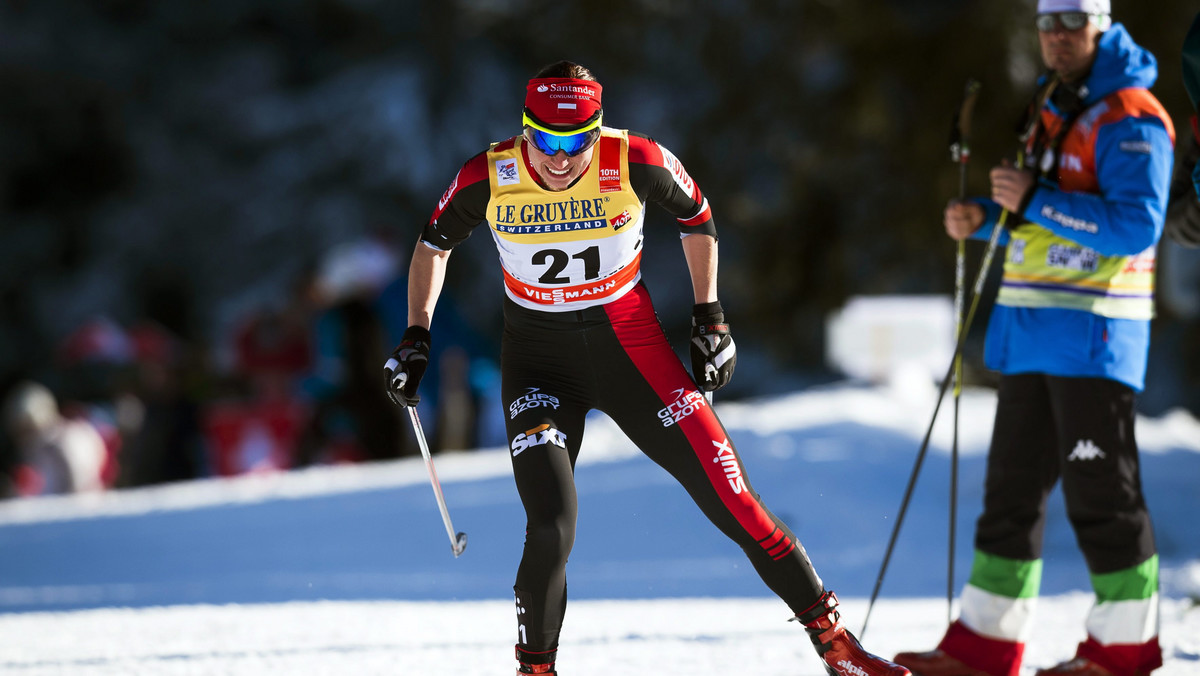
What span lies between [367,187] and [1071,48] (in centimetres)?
1348

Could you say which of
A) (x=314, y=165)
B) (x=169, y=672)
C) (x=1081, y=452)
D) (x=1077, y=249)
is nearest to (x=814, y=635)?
(x=1081, y=452)

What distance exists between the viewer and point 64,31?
18641 millimetres

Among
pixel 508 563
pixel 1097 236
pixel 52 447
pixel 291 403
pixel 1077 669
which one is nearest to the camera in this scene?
pixel 1097 236

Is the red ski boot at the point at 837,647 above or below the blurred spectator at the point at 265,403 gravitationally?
above

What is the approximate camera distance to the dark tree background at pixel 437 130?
1382 cm

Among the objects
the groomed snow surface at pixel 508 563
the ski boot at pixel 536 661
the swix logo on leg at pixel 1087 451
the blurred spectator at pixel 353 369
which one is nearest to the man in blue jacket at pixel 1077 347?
the swix logo on leg at pixel 1087 451

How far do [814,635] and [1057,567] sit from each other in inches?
122

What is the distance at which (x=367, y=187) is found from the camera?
16438 mm

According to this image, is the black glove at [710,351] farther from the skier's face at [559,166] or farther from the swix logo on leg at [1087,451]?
the swix logo on leg at [1087,451]

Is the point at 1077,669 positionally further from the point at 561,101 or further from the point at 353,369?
the point at 353,369

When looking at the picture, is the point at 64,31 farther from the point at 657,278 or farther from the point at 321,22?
the point at 657,278

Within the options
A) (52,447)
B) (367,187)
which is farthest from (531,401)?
(367,187)

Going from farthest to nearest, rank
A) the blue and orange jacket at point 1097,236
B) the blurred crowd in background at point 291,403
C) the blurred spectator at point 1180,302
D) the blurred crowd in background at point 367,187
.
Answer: the blurred crowd in background at point 367,187, the blurred crowd in background at point 291,403, the blurred spectator at point 1180,302, the blue and orange jacket at point 1097,236

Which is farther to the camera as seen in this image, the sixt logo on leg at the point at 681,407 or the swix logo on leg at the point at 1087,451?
the swix logo on leg at the point at 1087,451
